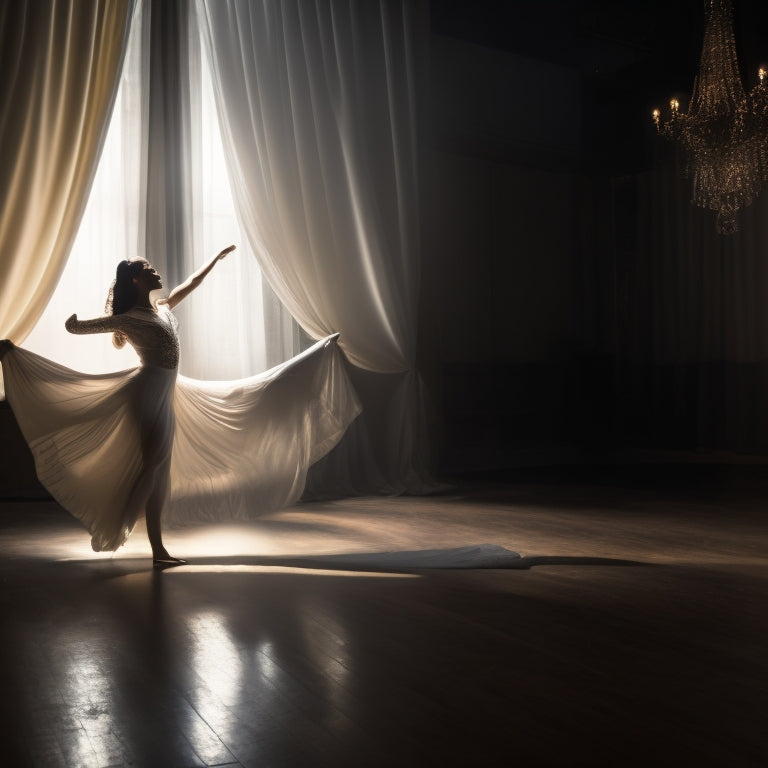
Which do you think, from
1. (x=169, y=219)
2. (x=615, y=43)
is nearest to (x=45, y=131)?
(x=169, y=219)

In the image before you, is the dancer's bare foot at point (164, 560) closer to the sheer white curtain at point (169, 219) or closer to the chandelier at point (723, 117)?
the sheer white curtain at point (169, 219)

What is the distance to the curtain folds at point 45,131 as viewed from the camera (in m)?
5.07

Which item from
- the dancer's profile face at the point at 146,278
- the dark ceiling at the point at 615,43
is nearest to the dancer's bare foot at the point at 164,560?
the dancer's profile face at the point at 146,278

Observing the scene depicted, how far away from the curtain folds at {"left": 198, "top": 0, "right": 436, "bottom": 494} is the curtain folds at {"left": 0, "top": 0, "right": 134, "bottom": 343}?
823 millimetres

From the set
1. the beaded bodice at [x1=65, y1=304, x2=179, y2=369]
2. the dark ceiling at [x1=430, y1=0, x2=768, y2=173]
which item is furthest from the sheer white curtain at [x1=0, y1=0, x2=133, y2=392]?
the dark ceiling at [x1=430, y1=0, x2=768, y2=173]

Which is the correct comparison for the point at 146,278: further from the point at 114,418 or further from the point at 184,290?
the point at 114,418

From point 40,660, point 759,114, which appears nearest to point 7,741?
point 40,660

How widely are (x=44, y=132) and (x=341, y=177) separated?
195cm

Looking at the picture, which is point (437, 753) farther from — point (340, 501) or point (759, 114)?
point (759, 114)

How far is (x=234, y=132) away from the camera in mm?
5852

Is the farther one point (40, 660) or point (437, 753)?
point (40, 660)

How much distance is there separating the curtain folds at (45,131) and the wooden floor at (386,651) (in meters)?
1.45

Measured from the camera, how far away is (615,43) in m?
8.63

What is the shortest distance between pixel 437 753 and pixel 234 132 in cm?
475
